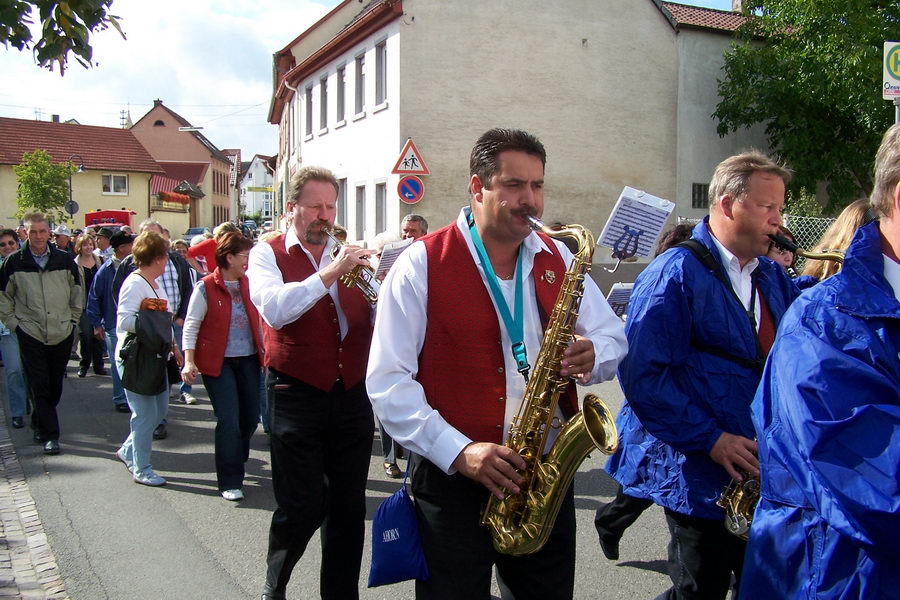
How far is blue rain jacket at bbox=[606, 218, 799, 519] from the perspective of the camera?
9.45 feet

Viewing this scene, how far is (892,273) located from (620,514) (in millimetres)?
2965

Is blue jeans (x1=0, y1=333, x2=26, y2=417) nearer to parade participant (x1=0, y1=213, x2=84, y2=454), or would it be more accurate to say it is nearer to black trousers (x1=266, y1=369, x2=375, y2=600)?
parade participant (x1=0, y1=213, x2=84, y2=454)

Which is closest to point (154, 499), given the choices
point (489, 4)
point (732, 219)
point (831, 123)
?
point (732, 219)

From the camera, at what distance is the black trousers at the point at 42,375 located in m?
7.41

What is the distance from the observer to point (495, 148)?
2.62m

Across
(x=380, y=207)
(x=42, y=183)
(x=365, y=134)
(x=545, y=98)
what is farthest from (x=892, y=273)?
(x=42, y=183)

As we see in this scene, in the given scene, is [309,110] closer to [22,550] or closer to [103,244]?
[103,244]

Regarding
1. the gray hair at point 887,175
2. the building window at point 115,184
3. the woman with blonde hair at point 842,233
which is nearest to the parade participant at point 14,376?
the woman with blonde hair at point 842,233

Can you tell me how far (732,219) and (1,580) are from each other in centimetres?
425

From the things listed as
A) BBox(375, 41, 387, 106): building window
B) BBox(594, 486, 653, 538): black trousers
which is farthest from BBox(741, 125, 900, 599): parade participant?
BBox(375, 41, 387, 106): building window

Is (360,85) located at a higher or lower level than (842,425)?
higher

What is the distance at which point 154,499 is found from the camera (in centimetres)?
607

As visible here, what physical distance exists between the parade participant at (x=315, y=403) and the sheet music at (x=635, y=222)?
8.97 ft

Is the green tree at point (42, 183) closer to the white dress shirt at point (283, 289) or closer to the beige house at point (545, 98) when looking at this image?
the beige house at point (545, 98)
